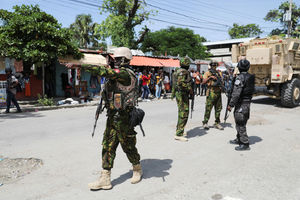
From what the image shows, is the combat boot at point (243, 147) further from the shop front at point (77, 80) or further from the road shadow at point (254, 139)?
the shop front at point (77, 80)

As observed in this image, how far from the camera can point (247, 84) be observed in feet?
15.4

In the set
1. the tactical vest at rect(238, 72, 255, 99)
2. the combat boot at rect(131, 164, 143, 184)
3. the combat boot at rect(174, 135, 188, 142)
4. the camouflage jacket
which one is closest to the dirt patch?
the combat boot at rect(131, 164, 143, 184)

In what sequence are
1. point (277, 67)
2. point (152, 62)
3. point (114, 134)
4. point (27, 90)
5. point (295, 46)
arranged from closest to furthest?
point (114, 134)
point (277, 67)
point (295, 46)
point (27, 90)
point (152, 62)

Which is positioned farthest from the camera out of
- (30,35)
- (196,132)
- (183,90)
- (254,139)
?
(30,35)

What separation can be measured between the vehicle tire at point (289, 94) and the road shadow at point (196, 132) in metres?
5.18

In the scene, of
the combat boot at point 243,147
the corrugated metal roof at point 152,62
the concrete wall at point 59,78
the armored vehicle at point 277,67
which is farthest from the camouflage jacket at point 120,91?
the corrugated metal roof at point 152,62

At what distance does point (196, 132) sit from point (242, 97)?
173 centimetres

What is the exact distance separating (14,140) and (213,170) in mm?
4326

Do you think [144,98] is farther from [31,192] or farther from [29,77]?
[31,192]

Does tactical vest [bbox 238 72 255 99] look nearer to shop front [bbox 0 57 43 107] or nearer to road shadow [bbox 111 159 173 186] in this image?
road shadow [bbox 111 159 173 186]

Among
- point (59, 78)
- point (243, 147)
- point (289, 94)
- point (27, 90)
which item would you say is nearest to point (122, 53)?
point (243, 147)

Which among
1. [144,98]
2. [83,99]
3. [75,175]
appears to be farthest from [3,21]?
[75,175]

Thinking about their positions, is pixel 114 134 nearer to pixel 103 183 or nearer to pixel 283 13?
pixel 103 183

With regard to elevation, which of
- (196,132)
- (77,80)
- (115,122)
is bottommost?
(196,132)
